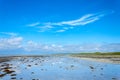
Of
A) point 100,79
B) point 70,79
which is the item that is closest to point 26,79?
point 70,79

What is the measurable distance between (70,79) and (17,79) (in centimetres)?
562

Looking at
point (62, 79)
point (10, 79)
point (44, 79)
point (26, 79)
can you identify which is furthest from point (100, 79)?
point (10, 79)

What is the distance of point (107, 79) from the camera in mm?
21281

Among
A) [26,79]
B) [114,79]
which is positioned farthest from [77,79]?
[26,79]

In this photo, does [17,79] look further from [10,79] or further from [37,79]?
[37,79]

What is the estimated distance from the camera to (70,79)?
21844mm

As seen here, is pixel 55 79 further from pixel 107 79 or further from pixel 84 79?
pixel 107 79

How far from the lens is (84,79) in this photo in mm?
21688

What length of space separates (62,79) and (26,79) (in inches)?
151

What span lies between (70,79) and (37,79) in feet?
11.5

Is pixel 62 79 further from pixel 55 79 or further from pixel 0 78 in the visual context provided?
pixel 0 78

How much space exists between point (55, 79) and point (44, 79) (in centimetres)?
120

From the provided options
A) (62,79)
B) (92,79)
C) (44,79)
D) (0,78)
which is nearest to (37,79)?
(44,79)

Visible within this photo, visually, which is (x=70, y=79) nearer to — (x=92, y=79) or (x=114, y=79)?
(x=92, y=79)
